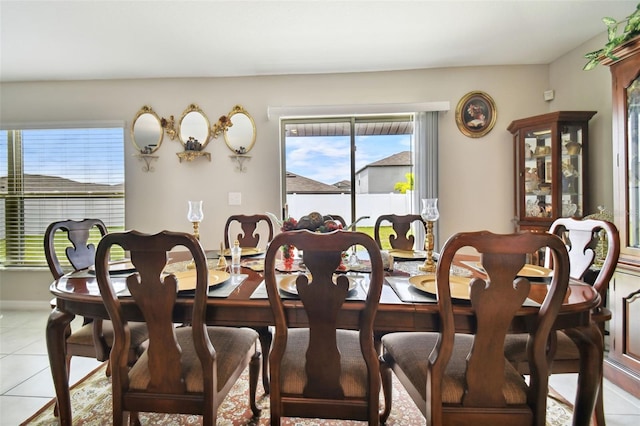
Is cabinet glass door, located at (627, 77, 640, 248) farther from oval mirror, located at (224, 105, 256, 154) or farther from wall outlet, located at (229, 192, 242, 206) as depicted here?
wall outlet, located at (229, 192, 242, 206)

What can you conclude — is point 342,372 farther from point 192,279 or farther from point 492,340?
point 192,279

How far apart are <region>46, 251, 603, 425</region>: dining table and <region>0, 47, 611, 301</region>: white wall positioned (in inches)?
72.5

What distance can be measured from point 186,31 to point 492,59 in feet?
8.80

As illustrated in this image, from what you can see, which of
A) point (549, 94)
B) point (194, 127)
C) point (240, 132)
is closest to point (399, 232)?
point (240, 132)

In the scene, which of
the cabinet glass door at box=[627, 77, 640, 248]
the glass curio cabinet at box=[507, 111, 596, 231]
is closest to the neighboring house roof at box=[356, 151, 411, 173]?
the glass curio cabinet at box=[507, 111, 596, 231]

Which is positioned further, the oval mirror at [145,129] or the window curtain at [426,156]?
the oval mirror at [145,129]

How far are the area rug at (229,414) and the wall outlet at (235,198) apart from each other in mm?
1804

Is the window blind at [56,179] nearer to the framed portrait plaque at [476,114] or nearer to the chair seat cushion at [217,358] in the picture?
the chair seat cushion at [217,358]

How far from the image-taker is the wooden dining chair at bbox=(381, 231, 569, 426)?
88 cm

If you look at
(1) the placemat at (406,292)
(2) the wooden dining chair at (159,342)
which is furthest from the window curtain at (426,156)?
(2) the wooden dining chair at (159,342)

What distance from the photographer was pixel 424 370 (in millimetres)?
→ 1122

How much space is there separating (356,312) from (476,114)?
2.71 m

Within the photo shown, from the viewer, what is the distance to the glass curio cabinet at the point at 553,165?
2.42 m

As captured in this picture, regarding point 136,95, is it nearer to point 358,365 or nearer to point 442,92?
point 442,92
